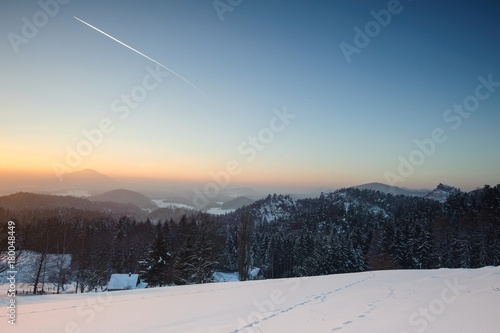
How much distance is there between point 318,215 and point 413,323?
15339 cm

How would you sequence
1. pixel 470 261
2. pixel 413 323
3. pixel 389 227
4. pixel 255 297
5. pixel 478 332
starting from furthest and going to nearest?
pixel 389 227 → pixel 470 261 → pixel 255 297 → pixel 413 323 → pixel 478 332

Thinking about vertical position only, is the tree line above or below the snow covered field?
below

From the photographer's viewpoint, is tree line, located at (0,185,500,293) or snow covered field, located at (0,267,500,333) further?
tree line, located at (0,185,500,293)

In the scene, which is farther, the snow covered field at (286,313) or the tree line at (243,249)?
the tree line at (243,249)

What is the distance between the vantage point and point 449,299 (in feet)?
26.8

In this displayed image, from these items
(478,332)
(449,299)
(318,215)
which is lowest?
(318,215)

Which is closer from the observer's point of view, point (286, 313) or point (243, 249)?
point (286, 313)

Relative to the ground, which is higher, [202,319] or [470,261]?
[202,319]

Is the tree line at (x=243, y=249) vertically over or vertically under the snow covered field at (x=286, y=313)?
under

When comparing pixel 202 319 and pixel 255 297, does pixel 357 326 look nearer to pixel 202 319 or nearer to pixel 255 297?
pixel 202 319

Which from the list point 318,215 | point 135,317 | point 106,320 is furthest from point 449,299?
point 318,215

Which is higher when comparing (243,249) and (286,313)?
(286,313)

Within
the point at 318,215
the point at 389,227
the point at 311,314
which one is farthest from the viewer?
the point at 318,215

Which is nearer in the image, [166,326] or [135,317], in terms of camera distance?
[166,326]
